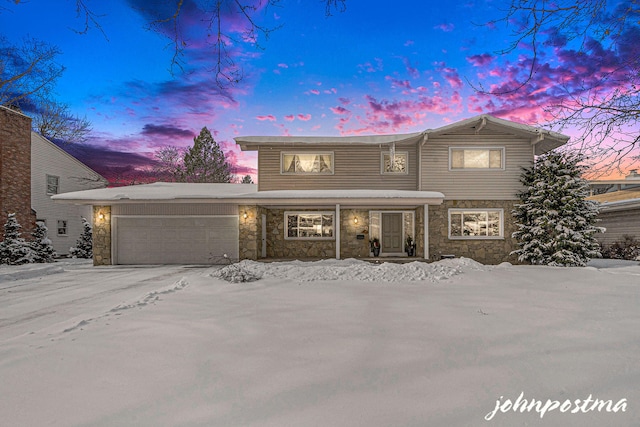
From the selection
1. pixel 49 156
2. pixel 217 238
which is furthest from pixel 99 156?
pixel 217 238

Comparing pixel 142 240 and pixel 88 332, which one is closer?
pixel 88 332

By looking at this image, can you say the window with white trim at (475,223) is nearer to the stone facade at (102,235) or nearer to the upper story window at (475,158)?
the upper story window at (475,158)

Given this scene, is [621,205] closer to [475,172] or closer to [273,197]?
[475,172]

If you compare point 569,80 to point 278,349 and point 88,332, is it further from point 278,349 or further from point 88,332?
point 88,332

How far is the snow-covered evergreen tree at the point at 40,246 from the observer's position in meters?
14.7

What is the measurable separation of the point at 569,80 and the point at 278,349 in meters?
5.34

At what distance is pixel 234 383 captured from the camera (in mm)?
2506

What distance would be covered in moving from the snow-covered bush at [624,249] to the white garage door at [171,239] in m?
16.8

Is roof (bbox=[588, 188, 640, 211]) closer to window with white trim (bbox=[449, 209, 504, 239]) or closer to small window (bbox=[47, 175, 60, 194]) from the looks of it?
window with white trim (bbox=[449, 209, 504, 239])

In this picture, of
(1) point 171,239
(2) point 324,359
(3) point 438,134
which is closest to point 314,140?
(3) point 438,134

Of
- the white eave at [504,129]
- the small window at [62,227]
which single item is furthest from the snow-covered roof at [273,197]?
the small window at [62,227]

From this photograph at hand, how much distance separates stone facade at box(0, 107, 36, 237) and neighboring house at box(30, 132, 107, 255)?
→ 0.57 m

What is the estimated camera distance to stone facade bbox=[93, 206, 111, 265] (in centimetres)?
1256

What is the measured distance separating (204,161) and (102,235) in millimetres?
17116
